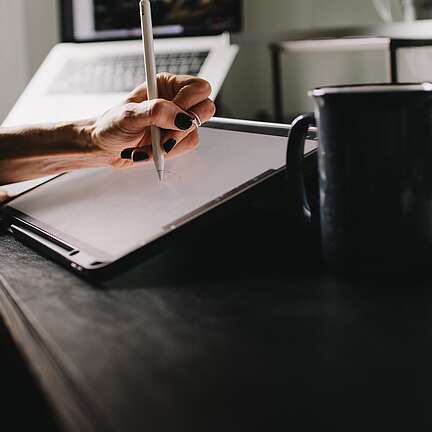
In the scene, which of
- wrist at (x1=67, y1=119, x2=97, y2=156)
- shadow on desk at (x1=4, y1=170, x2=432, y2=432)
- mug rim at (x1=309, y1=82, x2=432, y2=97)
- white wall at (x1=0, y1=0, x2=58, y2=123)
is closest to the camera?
shadow on desk at (x1=4, y1=170, x2=432, y2=432)

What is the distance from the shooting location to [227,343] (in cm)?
34

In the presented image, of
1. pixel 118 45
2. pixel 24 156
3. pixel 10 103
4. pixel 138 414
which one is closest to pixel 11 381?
pixel 138 414

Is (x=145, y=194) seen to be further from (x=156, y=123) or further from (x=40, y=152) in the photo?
(x=40, y=152)

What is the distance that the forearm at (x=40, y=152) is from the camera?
0.71 meters

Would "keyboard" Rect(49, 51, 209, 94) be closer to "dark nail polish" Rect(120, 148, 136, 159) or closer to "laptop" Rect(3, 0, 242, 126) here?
"laptop" Rect(3, 0, 242, 126)

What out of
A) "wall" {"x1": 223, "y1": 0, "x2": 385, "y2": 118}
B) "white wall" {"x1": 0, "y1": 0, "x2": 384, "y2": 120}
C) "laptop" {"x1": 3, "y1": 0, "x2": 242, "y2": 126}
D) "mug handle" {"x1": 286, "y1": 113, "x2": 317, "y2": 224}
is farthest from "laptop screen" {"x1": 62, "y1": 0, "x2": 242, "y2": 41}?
"mug handle" {"x1": 286, "y1": 113, "x2": 317, "y2": 224}

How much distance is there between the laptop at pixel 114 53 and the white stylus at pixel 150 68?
14.8 inches

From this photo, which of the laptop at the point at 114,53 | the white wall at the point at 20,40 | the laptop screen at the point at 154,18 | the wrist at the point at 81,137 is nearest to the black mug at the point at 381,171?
the wrist at the point at 81,137

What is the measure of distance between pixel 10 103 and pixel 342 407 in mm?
1626

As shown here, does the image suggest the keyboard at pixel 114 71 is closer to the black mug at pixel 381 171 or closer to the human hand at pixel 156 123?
the human hand at pixel 156 123

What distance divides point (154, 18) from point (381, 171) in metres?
1.02

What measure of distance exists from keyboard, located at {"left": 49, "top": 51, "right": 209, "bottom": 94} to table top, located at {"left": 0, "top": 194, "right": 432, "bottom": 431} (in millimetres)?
634

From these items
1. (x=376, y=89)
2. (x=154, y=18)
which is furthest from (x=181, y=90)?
(x=154, y=18)

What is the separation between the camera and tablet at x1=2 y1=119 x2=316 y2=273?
49 centimetres
